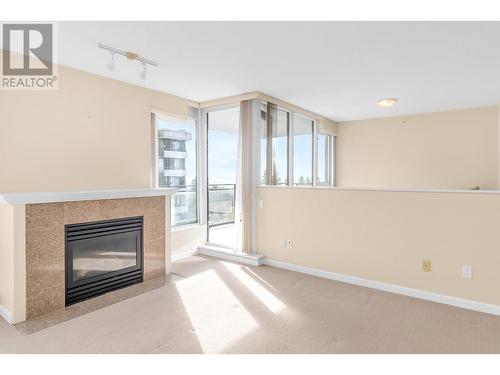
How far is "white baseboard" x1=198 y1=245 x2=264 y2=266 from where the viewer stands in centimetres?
436

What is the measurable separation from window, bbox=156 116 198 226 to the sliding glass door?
0.27 m

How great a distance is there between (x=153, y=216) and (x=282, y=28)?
8.68 feet

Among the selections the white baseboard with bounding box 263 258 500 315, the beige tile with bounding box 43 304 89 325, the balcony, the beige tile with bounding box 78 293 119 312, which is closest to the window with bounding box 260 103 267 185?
the balcony

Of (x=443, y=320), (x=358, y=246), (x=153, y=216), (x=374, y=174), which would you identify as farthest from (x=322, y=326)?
(x=374, y=174)

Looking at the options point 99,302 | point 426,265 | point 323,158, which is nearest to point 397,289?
point 426,265

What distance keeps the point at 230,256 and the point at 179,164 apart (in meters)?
1.68

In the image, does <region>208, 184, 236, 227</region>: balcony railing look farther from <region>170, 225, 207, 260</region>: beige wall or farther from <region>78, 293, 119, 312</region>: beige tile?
<region>78, 293, 119, 312</region>: beige tile

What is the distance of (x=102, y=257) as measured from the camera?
3320 mm

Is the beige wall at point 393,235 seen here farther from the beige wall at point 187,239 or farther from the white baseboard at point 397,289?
the beige wall at point 187,239

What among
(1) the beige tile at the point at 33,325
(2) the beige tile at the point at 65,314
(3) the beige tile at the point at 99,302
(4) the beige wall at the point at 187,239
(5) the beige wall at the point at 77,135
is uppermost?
(5) the beige wall at the point at 77,135


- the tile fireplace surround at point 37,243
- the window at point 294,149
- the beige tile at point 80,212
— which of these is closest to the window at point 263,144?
the window at point 294,149

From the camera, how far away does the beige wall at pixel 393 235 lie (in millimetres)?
2885

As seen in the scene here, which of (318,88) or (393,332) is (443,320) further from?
(318,88)

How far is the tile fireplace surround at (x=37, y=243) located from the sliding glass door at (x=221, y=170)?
2.00m
